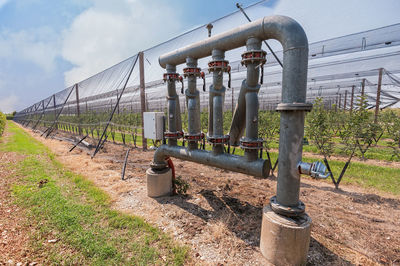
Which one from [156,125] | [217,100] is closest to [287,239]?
[217,100]

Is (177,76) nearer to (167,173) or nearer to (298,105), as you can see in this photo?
(167,173)

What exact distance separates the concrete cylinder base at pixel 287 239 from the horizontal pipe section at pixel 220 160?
60 centimetres

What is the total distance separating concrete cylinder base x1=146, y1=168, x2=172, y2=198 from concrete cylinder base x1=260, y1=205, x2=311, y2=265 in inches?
91.7

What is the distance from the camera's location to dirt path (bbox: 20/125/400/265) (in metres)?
2.48

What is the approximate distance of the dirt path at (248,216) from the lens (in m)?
2.48

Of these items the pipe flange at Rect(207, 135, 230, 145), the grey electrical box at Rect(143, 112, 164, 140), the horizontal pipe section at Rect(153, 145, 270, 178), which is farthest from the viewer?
the grey electrical box at Rect(143, 112, 164, 140)

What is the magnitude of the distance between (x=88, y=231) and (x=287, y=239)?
9.05 ft

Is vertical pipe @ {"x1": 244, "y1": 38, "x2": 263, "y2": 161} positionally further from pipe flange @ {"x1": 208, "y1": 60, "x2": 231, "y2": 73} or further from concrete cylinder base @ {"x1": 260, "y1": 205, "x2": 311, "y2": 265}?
concrete cylinder base @ {"x1": 260, "y1": 205, "x2": 311, "y2": 265}

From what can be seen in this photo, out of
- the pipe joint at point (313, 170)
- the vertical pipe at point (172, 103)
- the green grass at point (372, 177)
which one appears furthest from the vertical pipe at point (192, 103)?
the green grass at point (372, 177)

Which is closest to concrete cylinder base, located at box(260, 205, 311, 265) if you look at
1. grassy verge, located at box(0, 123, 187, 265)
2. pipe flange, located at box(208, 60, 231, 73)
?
grassy verge, located at box(0, 123, 187, 265)

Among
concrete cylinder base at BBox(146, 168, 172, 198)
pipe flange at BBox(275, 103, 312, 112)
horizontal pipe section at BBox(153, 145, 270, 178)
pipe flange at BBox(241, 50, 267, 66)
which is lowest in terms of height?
concrete cylinder base at BBox(146, 168, 172, 198)

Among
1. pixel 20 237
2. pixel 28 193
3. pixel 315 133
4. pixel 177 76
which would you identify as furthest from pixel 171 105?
pixel 315 133

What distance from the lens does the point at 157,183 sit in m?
4.00

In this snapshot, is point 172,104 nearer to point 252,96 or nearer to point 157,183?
Result: point 157,183
